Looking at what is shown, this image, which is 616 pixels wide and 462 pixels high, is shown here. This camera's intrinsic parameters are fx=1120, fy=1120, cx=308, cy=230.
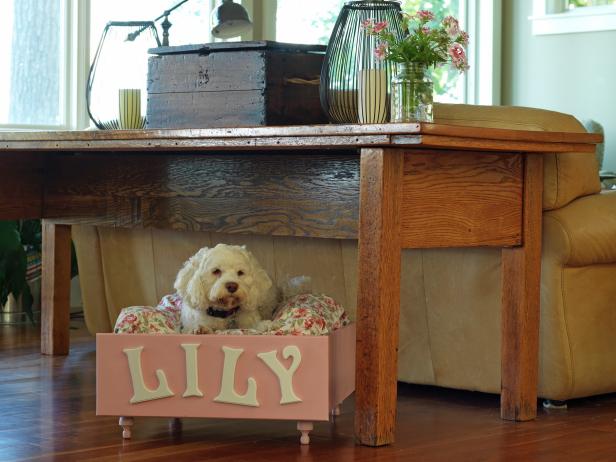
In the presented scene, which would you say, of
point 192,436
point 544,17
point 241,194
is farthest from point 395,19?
point 544,17

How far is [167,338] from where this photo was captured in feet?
7.89

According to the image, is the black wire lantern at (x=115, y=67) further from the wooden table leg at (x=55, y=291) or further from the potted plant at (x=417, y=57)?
the potted plant at (x=417, y=57)

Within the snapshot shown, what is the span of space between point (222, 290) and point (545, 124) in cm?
91

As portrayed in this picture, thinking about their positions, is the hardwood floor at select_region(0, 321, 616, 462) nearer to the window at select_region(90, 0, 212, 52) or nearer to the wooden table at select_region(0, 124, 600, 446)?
the wooden table at select_region(0, 124, 600, 446)

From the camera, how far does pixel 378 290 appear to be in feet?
7.54

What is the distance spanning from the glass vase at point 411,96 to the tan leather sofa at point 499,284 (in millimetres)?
300

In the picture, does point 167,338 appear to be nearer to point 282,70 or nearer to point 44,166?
point 282,70

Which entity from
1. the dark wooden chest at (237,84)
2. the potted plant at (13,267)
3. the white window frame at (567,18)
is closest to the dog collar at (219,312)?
the dark wooden chest at (237,84)

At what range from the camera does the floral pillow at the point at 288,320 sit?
2.42m

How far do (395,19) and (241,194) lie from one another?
61cm

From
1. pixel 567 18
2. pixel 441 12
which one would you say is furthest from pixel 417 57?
pixel 441 12

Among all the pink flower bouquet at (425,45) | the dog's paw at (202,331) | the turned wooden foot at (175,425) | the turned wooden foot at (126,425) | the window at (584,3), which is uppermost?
the window at (584,3)

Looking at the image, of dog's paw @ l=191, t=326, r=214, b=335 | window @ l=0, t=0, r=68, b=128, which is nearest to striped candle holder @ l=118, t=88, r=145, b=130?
dog's paw @ l=191, t=326, r=214, b=335

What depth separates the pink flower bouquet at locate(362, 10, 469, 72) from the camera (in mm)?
2475
